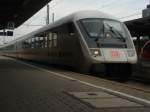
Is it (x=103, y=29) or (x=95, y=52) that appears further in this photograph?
(x=103, y=29)

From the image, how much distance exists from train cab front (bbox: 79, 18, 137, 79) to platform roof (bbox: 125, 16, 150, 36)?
6.46m

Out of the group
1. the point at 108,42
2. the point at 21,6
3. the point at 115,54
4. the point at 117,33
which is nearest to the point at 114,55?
the point at 115,54

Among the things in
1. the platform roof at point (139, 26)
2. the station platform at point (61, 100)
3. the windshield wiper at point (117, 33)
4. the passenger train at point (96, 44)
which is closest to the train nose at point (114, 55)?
the passenger train at point (96, 44)

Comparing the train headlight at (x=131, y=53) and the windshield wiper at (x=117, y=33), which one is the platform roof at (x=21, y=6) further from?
the train headlight at (x=131, y=53)

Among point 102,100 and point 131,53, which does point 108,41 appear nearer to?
point 131,53

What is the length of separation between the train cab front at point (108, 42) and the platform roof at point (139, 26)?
21.2ft

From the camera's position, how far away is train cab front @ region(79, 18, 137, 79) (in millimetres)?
18328

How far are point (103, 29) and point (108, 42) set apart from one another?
87 centimetres

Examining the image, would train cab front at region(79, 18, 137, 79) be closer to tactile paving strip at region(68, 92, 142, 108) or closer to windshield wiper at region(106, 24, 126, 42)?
windshield wiper at region(106, 24, 126, 42)

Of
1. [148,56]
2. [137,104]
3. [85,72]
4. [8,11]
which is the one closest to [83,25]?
[85,72]

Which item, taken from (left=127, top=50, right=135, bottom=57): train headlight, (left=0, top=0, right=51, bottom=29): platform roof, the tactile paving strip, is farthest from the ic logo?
(left=0, top=0, right=51, bottom=29): platform roof

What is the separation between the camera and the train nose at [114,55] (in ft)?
60.0

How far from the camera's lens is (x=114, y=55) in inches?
726

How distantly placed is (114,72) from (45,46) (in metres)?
8.26
